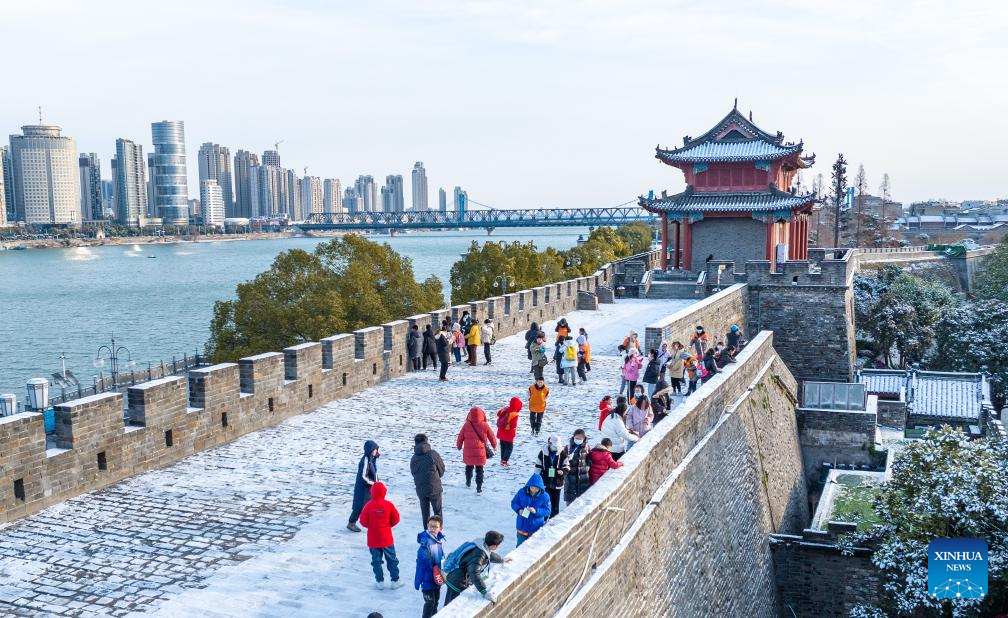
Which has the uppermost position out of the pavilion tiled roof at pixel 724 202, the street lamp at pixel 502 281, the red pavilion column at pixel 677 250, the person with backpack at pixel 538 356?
the pavilion tiled roof at pixel 724 202

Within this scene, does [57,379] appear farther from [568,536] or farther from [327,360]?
[568,536]

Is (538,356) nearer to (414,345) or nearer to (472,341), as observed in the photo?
(472,341)

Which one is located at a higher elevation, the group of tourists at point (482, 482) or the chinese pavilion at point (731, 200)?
the chinese pavilion at point (731, 200)

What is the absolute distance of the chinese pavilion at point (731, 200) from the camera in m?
30.5

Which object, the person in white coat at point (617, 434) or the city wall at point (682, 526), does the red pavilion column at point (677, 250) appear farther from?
the person in white coat at point (617, 434)

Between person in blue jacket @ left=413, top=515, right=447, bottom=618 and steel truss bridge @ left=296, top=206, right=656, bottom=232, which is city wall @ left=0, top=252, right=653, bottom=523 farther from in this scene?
steel truss bridge @ left=296, top=206, right=656, bottom=232

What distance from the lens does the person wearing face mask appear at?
27.0 feet

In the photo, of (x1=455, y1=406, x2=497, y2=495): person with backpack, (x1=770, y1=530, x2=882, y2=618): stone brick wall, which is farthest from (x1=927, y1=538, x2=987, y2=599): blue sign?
(x1=455, y1=406, x2=497, y2=495): person with backpack

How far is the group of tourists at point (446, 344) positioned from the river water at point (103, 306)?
2793cm

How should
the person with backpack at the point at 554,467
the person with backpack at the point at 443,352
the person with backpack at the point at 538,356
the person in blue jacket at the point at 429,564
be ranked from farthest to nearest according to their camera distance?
the person with backpack at the point at 443,352 → the person with backpack at the point at 538,356 → the person with backpack at the point at 554,467 → the person in blue jacket at the point at 429,564

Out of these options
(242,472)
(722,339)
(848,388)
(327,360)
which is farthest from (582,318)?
(242,472)

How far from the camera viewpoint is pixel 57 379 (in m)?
28.6

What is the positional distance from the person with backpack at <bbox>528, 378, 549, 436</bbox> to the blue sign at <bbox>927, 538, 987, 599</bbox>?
475 centimetres

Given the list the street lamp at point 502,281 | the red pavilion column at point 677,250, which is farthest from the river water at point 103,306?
the red pavilion column at point 677,250
